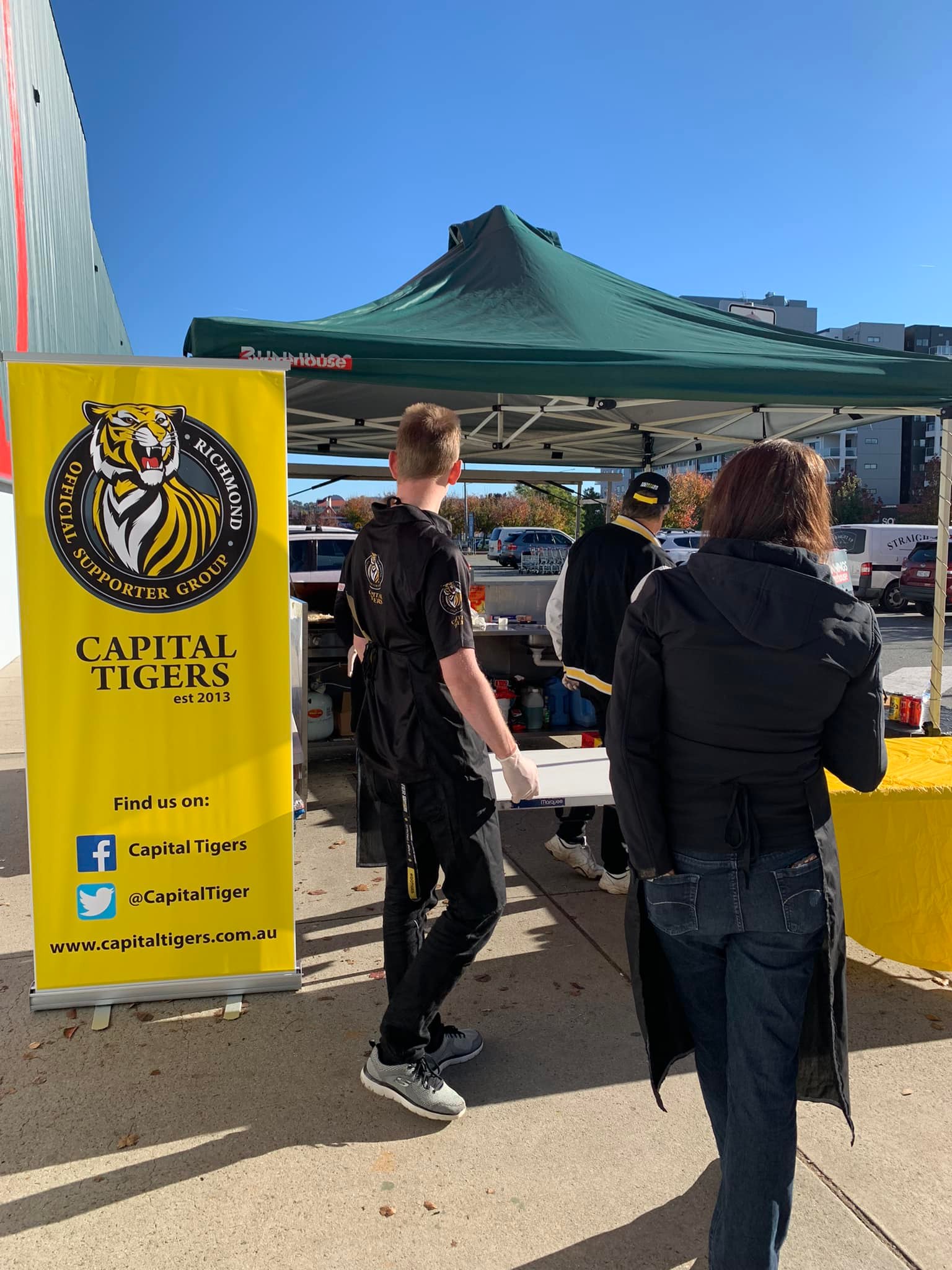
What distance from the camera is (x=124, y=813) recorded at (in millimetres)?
3137

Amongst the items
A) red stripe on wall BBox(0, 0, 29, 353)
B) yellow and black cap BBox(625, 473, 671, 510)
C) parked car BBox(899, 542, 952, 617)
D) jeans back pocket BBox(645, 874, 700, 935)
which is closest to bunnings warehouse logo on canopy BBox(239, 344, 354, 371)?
yellow and black cap BBox(625, 473, 671, 510)

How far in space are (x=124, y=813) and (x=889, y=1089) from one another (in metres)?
2.71

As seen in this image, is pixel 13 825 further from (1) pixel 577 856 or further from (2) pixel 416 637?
(2) pixel 416 637

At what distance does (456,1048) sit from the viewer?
2898 millimetres

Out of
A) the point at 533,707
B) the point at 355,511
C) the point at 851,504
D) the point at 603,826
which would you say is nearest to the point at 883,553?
the point at 533,707

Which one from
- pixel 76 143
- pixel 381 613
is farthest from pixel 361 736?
pixel 76 143

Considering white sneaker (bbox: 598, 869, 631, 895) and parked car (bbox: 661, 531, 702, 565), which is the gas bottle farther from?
parked car (bbox: 661, 531, 702, 565)

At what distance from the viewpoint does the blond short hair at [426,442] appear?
2.54 meters

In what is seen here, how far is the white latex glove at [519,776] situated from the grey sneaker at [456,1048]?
3.20 feet

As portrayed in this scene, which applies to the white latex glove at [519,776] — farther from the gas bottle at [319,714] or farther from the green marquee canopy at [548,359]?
the gas bottle at [319,714]

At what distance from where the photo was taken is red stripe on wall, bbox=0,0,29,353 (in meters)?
12.1

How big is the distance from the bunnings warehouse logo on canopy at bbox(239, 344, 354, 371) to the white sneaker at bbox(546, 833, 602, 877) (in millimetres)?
2706

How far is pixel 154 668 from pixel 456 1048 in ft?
5.39

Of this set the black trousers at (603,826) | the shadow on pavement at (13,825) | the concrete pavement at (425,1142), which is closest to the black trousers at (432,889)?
the concrete pavement at (425,1142)
